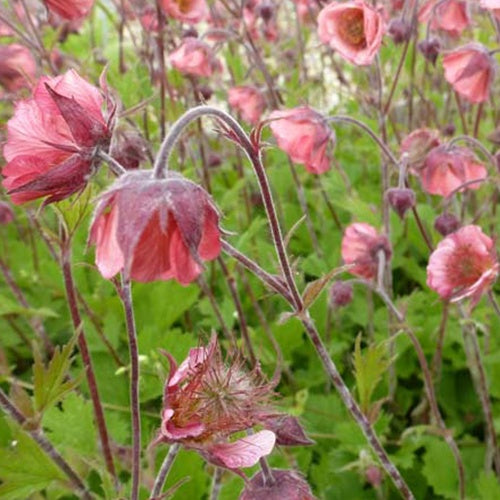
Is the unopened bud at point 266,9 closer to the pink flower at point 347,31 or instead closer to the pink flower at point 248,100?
the pink flower at point 248,100

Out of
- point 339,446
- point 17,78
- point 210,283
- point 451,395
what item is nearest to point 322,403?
point 339,446

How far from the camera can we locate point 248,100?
2.33 metres

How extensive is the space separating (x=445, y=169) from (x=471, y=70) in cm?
24

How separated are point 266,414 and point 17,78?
1367mm

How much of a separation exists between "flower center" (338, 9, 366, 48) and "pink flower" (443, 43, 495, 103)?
0.24 meters

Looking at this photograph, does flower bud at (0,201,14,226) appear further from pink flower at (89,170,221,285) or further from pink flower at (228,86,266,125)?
pink flower at (89,170,221,285)

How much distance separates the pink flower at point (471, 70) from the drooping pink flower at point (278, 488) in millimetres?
1034

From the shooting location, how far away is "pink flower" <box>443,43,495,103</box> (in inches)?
68.7

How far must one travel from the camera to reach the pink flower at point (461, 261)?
1.50 m

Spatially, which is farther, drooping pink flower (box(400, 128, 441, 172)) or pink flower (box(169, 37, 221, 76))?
pink flower (box(169, 37, 221, 76))

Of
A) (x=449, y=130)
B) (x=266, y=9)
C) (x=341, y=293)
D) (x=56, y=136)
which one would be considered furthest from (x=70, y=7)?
(x=449, y=130)

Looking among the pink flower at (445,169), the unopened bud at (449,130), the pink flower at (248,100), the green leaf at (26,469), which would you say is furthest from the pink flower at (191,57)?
the green leaf at (26,469)

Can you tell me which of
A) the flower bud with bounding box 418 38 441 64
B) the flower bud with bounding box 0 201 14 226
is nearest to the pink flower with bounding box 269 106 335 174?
the flower bud with bounding box 418 38 441 64

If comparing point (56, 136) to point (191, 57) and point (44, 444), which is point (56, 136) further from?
point (191, 57)
